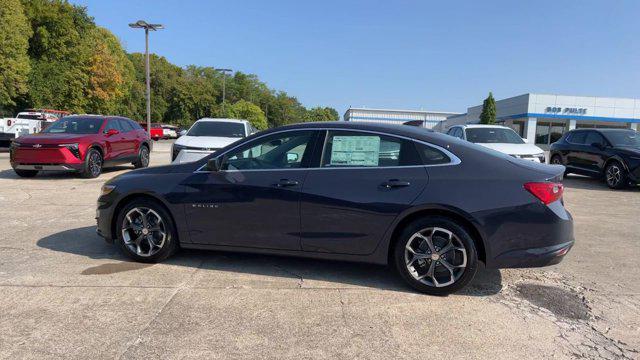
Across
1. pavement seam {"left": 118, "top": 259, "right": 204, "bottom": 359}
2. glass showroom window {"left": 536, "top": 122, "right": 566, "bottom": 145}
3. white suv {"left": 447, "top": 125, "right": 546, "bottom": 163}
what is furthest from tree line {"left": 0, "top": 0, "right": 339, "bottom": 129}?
pavement seam {"left": 118, "top": 259, "right": 204, "bottom": 359}

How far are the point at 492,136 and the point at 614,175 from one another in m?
3.27

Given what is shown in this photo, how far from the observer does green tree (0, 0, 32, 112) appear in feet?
116

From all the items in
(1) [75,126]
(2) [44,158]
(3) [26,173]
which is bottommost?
(3) [26,173]

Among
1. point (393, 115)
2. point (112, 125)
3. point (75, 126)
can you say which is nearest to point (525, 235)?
point (75, 126)

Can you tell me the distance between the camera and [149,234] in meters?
4.99

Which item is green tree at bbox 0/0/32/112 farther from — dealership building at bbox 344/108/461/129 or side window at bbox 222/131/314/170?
dealership building at bbox 344/108/461/129

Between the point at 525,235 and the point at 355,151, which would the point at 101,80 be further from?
the point at 525,235

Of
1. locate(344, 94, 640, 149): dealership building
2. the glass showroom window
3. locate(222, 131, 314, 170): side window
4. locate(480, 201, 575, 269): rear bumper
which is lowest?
locate(480, 201, 575, 269): rear bumper

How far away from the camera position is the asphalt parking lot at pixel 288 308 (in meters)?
3.27

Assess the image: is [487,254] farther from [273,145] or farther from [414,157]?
[273,145]

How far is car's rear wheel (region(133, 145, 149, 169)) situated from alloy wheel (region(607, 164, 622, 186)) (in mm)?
13023

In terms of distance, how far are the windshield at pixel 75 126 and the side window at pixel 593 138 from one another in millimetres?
13265

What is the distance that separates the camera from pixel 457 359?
10.3 feet

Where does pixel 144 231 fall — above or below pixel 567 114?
below
